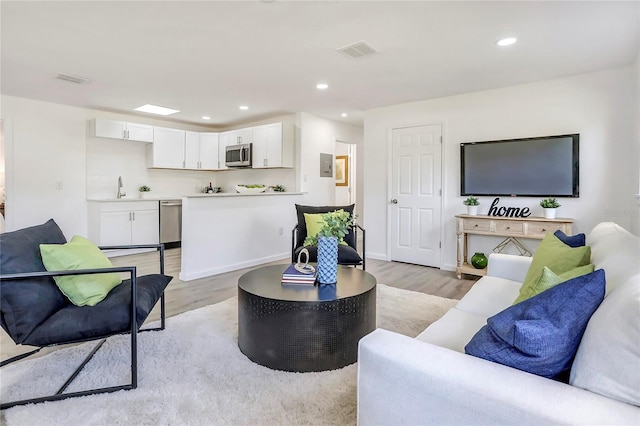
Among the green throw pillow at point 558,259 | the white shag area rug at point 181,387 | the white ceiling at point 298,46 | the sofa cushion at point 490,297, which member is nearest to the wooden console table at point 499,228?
the white ceiling at point 298,46

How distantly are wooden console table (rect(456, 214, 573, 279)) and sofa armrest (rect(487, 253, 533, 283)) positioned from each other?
4.57 feet

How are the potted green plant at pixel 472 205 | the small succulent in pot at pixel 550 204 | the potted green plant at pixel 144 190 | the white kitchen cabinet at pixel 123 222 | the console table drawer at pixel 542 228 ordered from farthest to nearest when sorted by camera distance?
1. the potted green plant at pixel 144 190
2. the white kitchen cabinet at pixel 123 222
3. the potted green plant at pixel 472 205
4. the small succulent in pot at pixel 550 204
5. the console table drawer at pixel 542 228

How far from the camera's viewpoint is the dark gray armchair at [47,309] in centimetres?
166

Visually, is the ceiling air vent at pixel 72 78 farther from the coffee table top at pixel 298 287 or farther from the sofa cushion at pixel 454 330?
the sofa cushion at pixel 454 330

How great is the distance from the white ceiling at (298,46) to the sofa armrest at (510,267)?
173 centimetres

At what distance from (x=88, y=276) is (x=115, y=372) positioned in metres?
0.56

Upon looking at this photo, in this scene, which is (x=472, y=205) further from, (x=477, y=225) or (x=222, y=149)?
(x=222, y=149)

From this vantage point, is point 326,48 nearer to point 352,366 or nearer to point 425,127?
point 425,127

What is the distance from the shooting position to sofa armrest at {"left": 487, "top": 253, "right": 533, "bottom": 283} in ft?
8.05

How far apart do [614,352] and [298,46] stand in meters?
2.94

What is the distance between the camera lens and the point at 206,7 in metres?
2.38

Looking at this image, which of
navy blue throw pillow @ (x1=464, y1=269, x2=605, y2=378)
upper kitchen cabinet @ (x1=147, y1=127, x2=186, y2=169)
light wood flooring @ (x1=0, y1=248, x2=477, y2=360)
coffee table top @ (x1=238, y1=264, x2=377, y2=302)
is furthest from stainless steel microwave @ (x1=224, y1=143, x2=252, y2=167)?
navy blue throw pillow @ (x1=464, y1=269, x2=605, y2=378)

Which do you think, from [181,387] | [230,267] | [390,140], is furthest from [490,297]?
[390,140]

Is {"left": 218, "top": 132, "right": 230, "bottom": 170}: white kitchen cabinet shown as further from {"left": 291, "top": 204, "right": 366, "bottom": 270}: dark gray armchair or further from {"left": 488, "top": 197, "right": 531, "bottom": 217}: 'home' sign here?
{"left": 488, "top": 197, "right": 531, "bottom": 217}: 'home' sign
